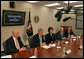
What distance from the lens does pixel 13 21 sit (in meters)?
4.96

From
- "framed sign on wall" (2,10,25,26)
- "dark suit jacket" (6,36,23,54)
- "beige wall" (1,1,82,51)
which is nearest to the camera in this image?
"dark suit jacket" (6,36,23,54)

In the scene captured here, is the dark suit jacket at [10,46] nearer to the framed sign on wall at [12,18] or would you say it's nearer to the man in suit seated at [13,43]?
the man in suit seated at [13,43]

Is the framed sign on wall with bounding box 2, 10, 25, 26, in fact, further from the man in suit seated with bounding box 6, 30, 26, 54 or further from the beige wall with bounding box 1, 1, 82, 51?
the man in suit seated with bounding box 6, 30, 26, 54

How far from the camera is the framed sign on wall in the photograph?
4.60 metres

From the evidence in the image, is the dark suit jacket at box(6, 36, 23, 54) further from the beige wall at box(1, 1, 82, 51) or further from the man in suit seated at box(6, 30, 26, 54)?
the beige wall at box(1, 1, 82, 51)

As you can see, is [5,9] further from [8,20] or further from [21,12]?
[21,12]

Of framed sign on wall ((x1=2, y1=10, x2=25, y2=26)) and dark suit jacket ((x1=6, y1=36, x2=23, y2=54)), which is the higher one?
framed sign on wall ((x1=2, y1=10, x2=25, y2=26))

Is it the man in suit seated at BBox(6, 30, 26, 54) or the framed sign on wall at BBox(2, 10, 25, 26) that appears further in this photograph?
the framed sign on wall at BBox(2, 10, 25, 26)

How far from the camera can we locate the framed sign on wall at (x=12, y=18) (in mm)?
4598

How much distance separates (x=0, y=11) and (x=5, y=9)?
0.28 meters

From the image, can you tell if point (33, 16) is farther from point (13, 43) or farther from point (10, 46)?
point (10, 46)

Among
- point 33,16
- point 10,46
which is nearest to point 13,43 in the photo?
point 10,46

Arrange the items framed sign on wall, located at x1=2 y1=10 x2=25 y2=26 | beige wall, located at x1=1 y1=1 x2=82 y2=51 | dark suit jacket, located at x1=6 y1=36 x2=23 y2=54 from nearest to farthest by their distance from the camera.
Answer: dark suit jacket, located at x1=6 y1=36 x2=23 y2=54
framed sign on wall, located at x1=2 y1=10 x2=25 y2=26
beige wall, located at x1=1 y1=1 x2=82 y2=51

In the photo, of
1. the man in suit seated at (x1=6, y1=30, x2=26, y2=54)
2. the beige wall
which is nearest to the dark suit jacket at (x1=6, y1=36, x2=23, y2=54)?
the man in suit seated at (x1=6, y1=30, x2=26, y2=54)
